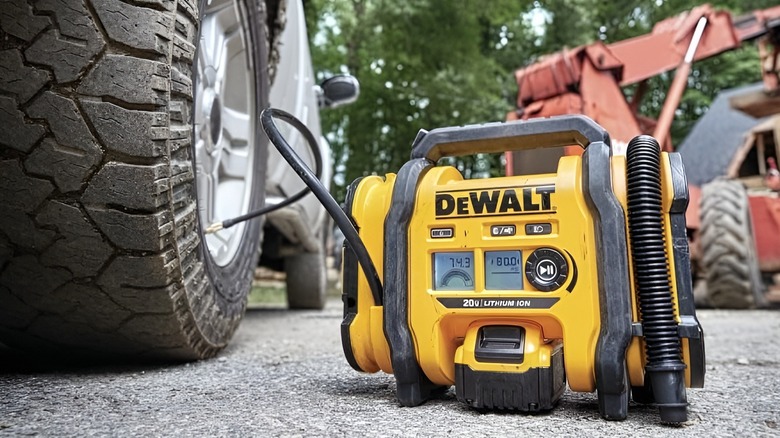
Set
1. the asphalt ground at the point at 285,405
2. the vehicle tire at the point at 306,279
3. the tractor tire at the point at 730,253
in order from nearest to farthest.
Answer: the asphalt ground at the point at 285,405 < the vehicle tire at the point at 306,279 < the tractor tire at the point at 730,253

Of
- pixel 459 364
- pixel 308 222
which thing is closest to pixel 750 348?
pixel 459 364

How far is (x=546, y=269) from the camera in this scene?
1351mm

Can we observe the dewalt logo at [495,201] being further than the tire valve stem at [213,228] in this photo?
No

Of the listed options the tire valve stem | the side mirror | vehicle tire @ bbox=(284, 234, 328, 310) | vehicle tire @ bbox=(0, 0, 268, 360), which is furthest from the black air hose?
vehicle tire @ bbox=(284, 234, 328, 310)

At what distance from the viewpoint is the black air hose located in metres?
1.29

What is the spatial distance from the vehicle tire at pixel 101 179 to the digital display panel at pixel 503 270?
706 mm

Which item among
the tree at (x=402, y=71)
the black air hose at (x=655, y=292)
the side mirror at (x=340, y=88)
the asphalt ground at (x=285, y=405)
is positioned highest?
the tree at (x=402, y=71)

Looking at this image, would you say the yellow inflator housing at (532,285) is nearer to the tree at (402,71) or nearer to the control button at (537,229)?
the control button at (537,229)

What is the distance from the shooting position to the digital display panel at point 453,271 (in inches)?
56.1

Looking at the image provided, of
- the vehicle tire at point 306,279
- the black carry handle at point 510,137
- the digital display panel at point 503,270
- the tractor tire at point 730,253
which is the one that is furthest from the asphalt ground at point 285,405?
the tractor tire at point 730,253

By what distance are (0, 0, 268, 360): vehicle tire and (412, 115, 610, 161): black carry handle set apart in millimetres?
570

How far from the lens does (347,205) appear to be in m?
1.60

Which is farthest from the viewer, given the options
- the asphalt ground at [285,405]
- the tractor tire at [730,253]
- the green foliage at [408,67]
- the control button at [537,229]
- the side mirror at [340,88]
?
the green foliage at [408,67]

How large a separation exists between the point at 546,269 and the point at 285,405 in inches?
23.7
